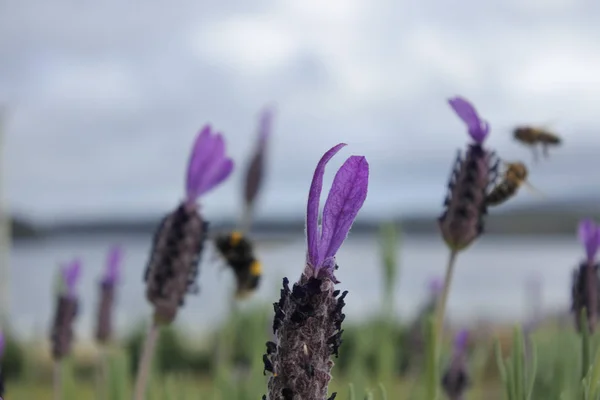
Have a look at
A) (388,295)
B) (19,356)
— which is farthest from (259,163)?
(19,356)

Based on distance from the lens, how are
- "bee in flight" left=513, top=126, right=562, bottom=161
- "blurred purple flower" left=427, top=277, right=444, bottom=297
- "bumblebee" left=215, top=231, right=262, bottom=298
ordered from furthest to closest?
"blurred purple flower" left=427, top=277, right=444, bottom=297 → "bumblebee" left=215, top=231, right=262, bottom=298 → "bee in flight" left=513, top=126, right=562, bottom=161

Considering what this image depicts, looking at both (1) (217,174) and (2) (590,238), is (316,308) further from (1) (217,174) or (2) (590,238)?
(2) (590,238)

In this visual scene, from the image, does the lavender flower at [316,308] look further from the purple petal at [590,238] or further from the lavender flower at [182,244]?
the purple petal at [590,238]

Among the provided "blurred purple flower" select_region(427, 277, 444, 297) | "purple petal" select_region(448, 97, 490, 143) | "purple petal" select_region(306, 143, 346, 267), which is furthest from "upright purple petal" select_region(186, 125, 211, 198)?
"blurred purple flower" select_region(427, 277, 444, 297)

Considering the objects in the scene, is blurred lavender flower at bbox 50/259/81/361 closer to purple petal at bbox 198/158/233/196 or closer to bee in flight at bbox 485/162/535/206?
purple petal at bbox 198/158/233/196

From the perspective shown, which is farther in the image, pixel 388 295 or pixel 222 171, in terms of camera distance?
pixel 388 295

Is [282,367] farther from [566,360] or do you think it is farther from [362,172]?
[566,360]

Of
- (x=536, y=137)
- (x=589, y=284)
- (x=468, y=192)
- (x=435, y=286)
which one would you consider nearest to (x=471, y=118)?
(x=468, y=192)
